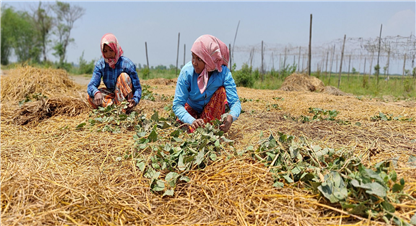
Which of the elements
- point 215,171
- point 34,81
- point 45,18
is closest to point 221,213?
point 215,171

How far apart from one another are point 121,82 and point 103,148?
125cm

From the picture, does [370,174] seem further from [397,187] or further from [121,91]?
[121,91]

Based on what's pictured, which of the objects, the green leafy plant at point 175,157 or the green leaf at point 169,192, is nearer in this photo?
the green leaf at point 169,192

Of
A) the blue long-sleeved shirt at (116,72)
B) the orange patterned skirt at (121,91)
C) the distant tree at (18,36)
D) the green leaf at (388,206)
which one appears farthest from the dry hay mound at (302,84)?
the distant tree at (18,36)

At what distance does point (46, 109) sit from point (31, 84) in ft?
8.32

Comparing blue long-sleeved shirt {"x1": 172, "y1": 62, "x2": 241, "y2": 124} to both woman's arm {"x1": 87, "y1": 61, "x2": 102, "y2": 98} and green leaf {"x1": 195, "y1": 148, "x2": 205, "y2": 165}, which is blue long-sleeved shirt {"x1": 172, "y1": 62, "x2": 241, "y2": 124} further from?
woman's arm {"x1": 87, "y1": 61, "x2": 102, "y2": 98}

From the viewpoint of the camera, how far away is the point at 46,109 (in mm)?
3068

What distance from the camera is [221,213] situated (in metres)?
1.33

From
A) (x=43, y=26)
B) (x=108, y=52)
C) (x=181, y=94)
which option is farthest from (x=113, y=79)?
(x=43, y=26)

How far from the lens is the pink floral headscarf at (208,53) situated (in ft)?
6.77

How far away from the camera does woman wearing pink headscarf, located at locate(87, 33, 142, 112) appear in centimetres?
303

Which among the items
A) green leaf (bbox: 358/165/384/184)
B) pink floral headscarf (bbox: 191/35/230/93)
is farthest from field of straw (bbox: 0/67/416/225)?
pink floral headscarf (bbox: 191/35/230/93)

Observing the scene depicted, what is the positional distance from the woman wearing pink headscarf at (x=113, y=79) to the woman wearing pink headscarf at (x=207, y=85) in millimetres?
960

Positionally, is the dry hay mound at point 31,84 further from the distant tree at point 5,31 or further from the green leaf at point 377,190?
the distant tree at point 5,31
